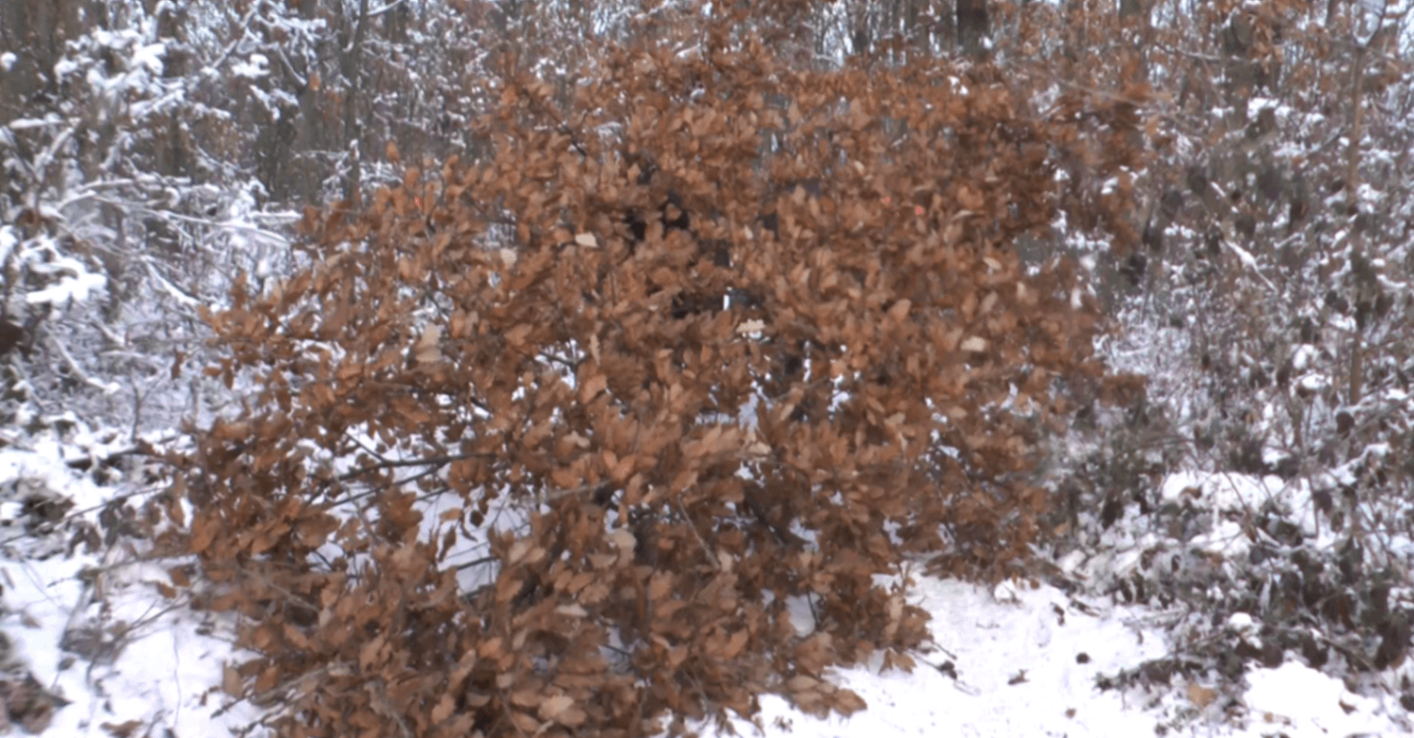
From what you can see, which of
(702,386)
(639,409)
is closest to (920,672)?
(702,386)

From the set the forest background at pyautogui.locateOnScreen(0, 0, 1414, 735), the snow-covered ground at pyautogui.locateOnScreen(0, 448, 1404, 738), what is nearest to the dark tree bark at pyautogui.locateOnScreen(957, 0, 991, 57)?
the forest background at pyautogui.locateOnScreen(0, 0, 1414, 735)

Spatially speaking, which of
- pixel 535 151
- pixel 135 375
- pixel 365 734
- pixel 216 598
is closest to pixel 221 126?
pixel 135 375

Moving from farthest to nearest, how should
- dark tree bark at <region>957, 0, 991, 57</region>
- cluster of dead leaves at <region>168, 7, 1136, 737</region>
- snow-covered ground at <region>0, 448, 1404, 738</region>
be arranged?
dark tree bark at <region>957, 0, 991, 57</region>, cluster of dead leaves at <region>168, 7, 1136, 737</region>, snow-covered ground at <region>0, 448, 1404, 738</region>

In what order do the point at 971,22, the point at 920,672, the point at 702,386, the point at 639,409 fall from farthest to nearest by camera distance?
1. the point at 971,22
2. the point at 920,672
3. the point at 702,386
4. the point at 639,409

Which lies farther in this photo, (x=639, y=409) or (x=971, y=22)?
(x=971, y=22)

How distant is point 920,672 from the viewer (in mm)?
4039

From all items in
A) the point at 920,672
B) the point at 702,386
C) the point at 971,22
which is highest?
the point at 971,22

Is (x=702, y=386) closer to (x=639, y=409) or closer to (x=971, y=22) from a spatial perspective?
(x=639, y=409)

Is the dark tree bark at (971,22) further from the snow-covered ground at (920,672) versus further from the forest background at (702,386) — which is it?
the snow-covered ground at (920,672)

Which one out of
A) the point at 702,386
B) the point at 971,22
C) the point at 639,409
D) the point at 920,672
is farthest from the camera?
the point at 971,22

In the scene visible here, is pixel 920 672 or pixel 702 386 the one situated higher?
pixel 702 386

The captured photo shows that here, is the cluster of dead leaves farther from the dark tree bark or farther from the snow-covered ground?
the dark tree bark

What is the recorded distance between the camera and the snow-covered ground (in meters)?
3.01

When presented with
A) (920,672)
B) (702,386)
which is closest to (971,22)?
(702,386)
